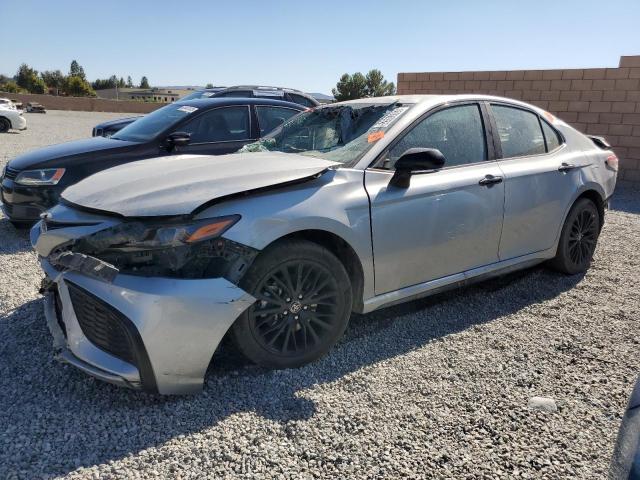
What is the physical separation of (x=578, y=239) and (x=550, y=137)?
3.20 feet

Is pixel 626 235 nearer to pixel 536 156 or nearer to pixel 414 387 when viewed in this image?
pixel 536 156

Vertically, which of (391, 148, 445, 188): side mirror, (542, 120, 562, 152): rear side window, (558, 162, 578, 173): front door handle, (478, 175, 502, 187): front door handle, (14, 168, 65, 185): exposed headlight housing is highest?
(542, 120, 562, 152): rear side window

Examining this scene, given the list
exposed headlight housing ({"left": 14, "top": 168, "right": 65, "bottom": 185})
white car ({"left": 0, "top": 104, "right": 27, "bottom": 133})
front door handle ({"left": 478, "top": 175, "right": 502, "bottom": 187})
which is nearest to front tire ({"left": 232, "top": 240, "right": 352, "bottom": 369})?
front door handle ({"left": 478, "top": 175, "right": 502, "bottom": 187})

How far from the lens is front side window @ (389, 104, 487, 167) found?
351 cm

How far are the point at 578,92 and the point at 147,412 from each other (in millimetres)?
11057

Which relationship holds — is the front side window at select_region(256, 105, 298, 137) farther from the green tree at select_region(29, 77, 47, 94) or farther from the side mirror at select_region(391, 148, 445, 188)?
the green tree at select_region(29, 77, 47, 94)

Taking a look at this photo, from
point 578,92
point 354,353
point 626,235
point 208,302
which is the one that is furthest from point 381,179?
point 578,92

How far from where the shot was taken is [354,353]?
327cm

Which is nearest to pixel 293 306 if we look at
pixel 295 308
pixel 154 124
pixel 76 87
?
pixel 295 308

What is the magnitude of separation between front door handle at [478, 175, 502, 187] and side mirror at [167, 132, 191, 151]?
3354 mm

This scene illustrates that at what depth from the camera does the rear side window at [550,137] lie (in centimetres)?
448

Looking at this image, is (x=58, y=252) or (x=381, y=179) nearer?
(x=58, y=252)

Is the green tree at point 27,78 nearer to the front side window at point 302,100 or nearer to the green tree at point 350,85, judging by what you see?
the green tree at point 350,85

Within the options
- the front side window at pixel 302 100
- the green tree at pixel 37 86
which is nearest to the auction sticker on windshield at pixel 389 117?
the front side window at pixel 302 100
